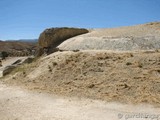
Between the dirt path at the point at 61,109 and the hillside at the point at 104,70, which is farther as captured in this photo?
the hillside at the point at 104,70

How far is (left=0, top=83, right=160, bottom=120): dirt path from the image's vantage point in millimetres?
9672

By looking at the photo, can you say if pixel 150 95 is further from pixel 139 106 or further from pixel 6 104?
pixel 6 104

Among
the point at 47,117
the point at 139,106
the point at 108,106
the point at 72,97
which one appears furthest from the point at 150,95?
the point at 47,117

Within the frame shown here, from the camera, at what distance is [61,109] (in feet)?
35.1

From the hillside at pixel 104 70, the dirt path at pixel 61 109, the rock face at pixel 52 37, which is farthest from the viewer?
the rock face at pixel 52 37

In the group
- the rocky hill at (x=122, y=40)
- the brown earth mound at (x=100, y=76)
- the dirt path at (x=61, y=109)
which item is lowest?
the dirt path at (x=61, y=109)

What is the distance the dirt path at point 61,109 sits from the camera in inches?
381

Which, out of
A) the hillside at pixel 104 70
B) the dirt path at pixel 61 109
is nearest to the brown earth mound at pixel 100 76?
the hillside at pixel 104 70

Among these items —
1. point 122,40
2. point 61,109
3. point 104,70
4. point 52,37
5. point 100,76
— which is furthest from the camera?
point 52,37

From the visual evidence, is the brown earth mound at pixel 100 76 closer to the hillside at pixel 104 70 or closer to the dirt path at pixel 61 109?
the hillside at pixel 104 70

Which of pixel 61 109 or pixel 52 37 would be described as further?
pixel 52 37

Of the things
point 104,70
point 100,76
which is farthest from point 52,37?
point 100,76

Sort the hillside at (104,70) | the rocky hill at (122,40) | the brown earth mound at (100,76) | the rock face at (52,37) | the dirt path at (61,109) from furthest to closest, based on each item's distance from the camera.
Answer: the rock face at (52,37), the rocky hill at (122,40), the hillside at (104,70), the brown earth mound at (100,76), the dirt path at (61,109)

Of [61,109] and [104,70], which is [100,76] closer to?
[104,70]
